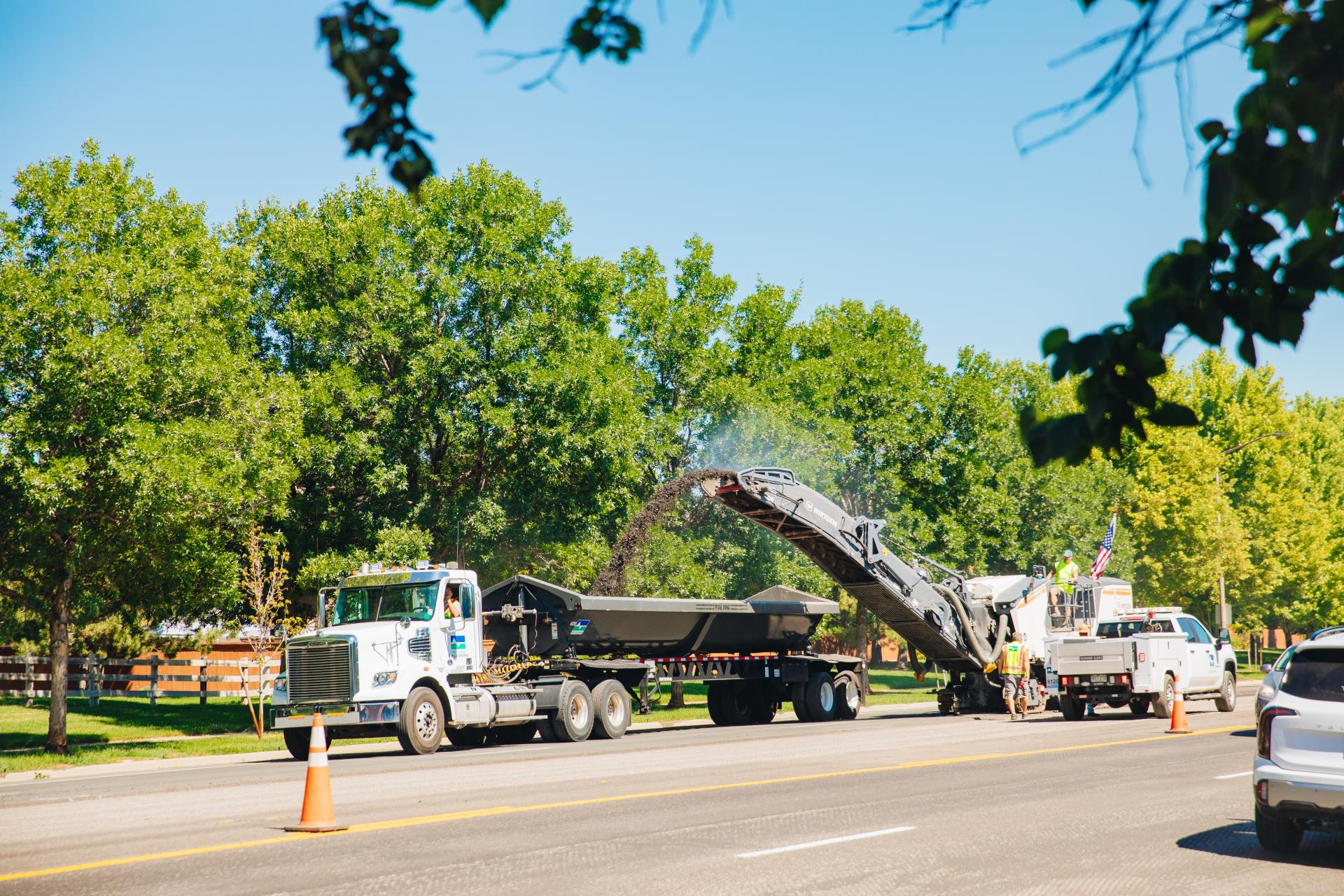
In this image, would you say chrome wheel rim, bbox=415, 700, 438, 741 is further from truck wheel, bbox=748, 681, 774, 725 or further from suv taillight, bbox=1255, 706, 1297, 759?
suv taillight, bbox=1255, 706, 1297, 759

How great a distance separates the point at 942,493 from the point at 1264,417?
18.0 m

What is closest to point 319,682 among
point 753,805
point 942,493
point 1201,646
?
point 753,805

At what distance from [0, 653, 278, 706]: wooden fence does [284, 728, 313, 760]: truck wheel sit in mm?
11168

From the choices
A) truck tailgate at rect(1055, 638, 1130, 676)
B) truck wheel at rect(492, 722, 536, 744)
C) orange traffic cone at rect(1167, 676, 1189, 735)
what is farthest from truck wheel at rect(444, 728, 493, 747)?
orange traffic cone at rect(1167, 676, 1189, 735)

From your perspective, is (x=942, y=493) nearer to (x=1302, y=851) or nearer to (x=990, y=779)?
(x=990, y=779)

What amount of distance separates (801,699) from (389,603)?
10248mm

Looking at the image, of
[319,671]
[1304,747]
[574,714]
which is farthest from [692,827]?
[574,714]

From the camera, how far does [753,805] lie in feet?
40.0

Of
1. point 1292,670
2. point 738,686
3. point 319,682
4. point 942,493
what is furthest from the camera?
point 942,493

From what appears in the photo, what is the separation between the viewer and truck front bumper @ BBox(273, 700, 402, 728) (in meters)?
19.9

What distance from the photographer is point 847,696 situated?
93.8 ft

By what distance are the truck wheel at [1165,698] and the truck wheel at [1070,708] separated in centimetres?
141

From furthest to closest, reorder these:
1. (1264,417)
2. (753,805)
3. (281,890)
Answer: (1264,417)
(753,805)
(281,890)

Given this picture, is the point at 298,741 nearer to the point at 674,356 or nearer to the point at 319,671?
the point at 319,671
